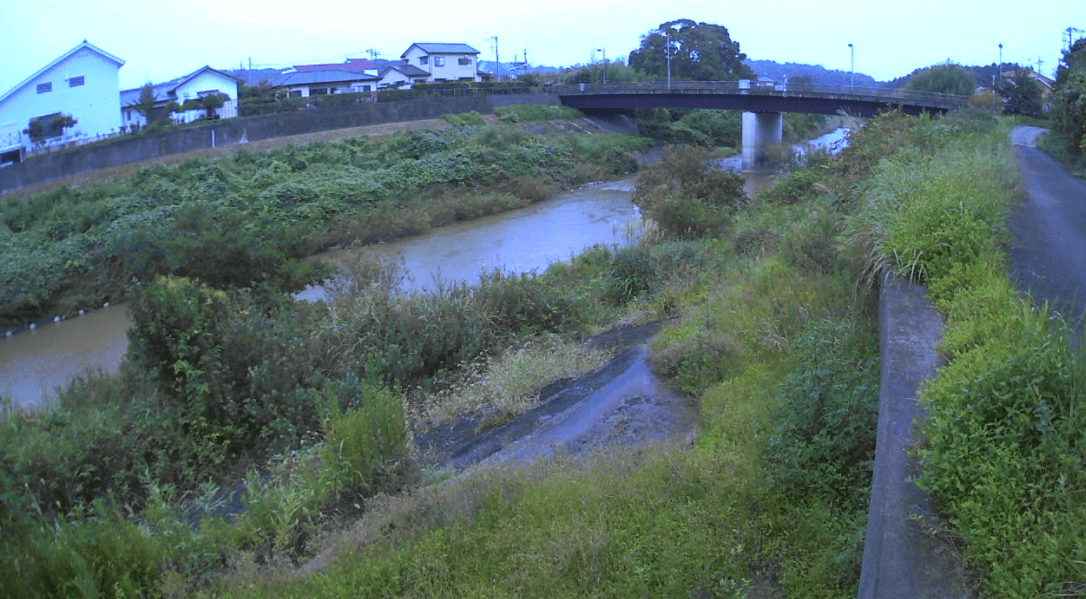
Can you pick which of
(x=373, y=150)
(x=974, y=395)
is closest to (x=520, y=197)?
(x=373, y=150)

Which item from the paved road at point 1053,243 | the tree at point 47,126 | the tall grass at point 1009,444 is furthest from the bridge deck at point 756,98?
the tall grass at point 1009,444

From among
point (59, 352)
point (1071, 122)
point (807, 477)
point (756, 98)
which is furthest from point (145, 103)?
point (807, 477)

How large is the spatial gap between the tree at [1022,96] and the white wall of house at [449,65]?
5158 cm

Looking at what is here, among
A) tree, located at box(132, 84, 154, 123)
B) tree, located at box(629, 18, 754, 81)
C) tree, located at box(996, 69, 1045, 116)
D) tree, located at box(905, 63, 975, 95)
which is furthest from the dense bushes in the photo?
tree, located at box(629, 18, 754, 81)

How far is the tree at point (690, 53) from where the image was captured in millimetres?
80562

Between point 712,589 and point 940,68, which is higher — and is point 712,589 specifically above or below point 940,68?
below

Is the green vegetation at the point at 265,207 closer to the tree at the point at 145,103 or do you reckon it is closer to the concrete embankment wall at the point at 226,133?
the concrete embankment wall at the point at 226,133

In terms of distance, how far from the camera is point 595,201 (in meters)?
37.9

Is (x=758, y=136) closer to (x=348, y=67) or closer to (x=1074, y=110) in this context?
(x=1074, y=110)

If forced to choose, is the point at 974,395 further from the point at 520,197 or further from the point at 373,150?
the point at 373,150

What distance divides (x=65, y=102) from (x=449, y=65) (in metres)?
41.3

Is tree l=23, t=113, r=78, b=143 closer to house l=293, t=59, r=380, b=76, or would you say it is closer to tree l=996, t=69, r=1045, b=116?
house l=293, t=59, r=380, b=76

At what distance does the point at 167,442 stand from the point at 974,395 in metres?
8.59

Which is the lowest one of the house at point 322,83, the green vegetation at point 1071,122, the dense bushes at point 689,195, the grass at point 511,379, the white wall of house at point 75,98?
the grass at point 511,379
